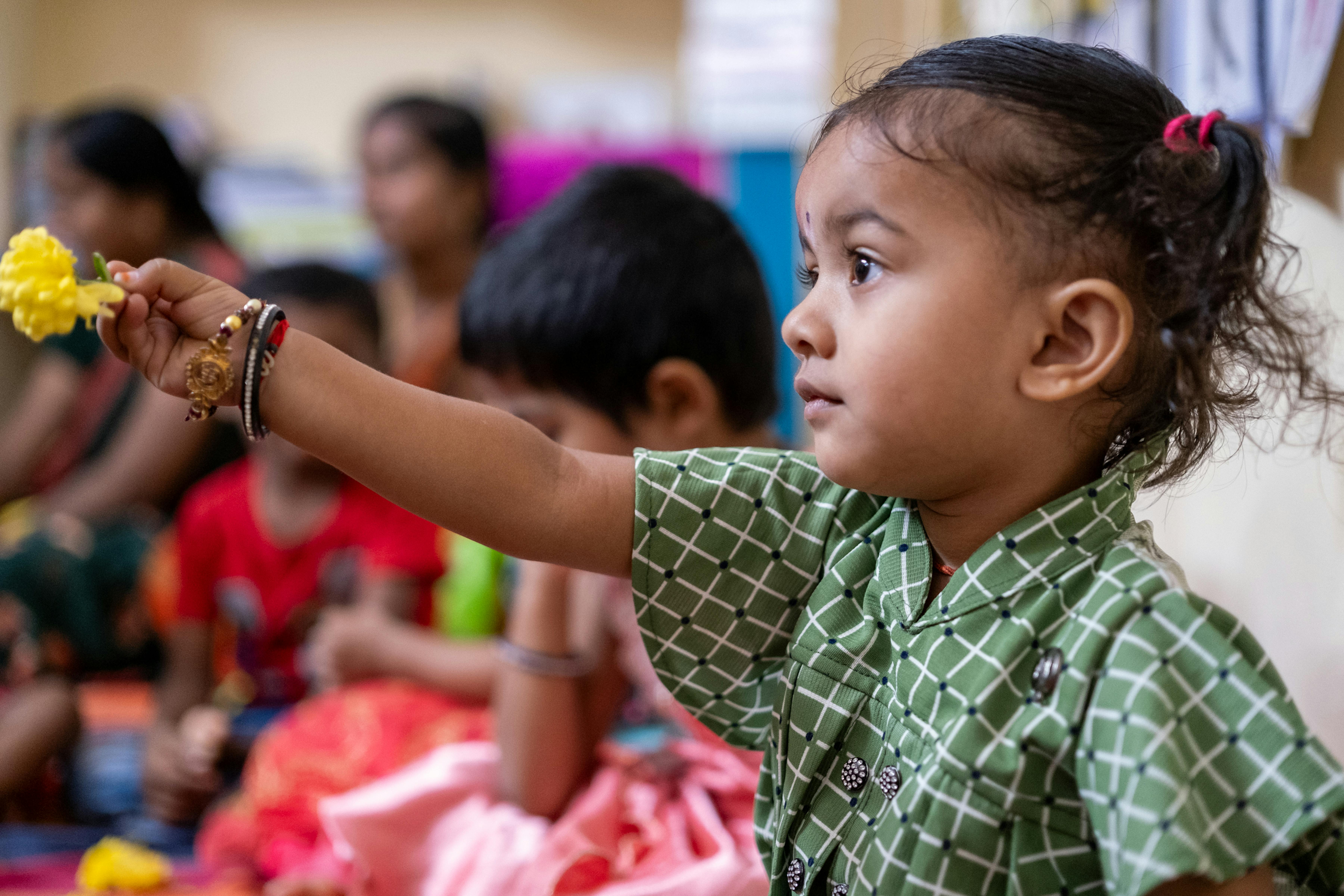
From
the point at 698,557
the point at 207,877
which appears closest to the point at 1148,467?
the point at 698,557

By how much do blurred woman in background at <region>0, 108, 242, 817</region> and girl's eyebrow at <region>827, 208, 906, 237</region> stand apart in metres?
1.46

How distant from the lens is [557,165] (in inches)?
101

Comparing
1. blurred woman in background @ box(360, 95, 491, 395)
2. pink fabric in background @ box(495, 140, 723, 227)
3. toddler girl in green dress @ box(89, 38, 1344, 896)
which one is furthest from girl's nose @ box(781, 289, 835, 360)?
pink fabric in background @ box(495, 140, 723, 227)

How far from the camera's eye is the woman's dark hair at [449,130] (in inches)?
88.4

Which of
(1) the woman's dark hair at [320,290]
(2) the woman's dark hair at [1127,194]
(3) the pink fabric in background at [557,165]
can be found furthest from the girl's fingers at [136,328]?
(3) the pink fabric in background at [557,165]

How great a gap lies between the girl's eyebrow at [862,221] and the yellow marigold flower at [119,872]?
95cm

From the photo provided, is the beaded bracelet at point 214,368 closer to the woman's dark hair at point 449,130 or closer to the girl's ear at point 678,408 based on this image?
the girl's ear at point 678,408

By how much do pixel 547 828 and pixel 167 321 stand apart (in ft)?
1.80

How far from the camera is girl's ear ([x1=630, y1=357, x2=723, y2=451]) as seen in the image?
1021 mm

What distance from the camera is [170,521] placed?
6.51 feet

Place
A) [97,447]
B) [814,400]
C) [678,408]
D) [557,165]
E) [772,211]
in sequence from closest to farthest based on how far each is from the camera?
[814,400], [678,408], [97,447], [772,211], [557,165]

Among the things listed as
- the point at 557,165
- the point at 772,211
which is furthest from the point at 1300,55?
the point at 557,165

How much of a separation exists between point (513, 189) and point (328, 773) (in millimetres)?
1692

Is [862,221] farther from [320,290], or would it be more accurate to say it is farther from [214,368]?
[320,290]
